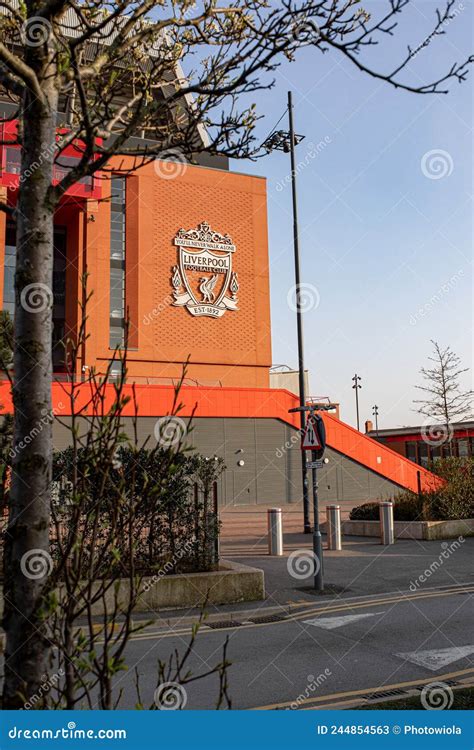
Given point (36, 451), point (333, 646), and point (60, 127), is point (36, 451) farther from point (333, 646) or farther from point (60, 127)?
point (333, 646)

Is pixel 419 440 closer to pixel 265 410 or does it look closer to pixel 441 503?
pixel 265 410

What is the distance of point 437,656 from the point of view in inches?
→ 265

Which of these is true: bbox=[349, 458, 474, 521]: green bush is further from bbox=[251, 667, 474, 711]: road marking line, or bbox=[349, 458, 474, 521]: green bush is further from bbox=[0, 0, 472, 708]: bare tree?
bbox=[0, 0, 472, 708]: bare tree

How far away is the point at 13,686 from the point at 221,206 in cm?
4179

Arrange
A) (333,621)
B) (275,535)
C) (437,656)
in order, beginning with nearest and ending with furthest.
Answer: (437,656)
(333,621)
(275,535)

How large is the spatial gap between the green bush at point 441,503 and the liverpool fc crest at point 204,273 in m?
23.7

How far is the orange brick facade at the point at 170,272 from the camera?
38531mm

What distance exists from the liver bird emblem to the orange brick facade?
131 centimetres

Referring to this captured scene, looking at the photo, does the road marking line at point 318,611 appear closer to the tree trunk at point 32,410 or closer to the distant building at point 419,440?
the tree trunk at point 32,410

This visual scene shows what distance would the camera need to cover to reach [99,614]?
28.8ft

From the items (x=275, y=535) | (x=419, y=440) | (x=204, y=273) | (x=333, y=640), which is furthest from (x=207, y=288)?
(x=333, y=640)

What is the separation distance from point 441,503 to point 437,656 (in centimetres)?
1123

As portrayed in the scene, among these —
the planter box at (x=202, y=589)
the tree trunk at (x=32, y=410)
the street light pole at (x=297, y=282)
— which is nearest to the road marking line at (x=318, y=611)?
Result: the planter box at (x=202, y=589)

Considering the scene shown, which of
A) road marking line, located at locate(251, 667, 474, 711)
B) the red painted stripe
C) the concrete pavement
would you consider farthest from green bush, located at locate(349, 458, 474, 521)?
road marking line, located at locate(251, 667, 474, 711)
